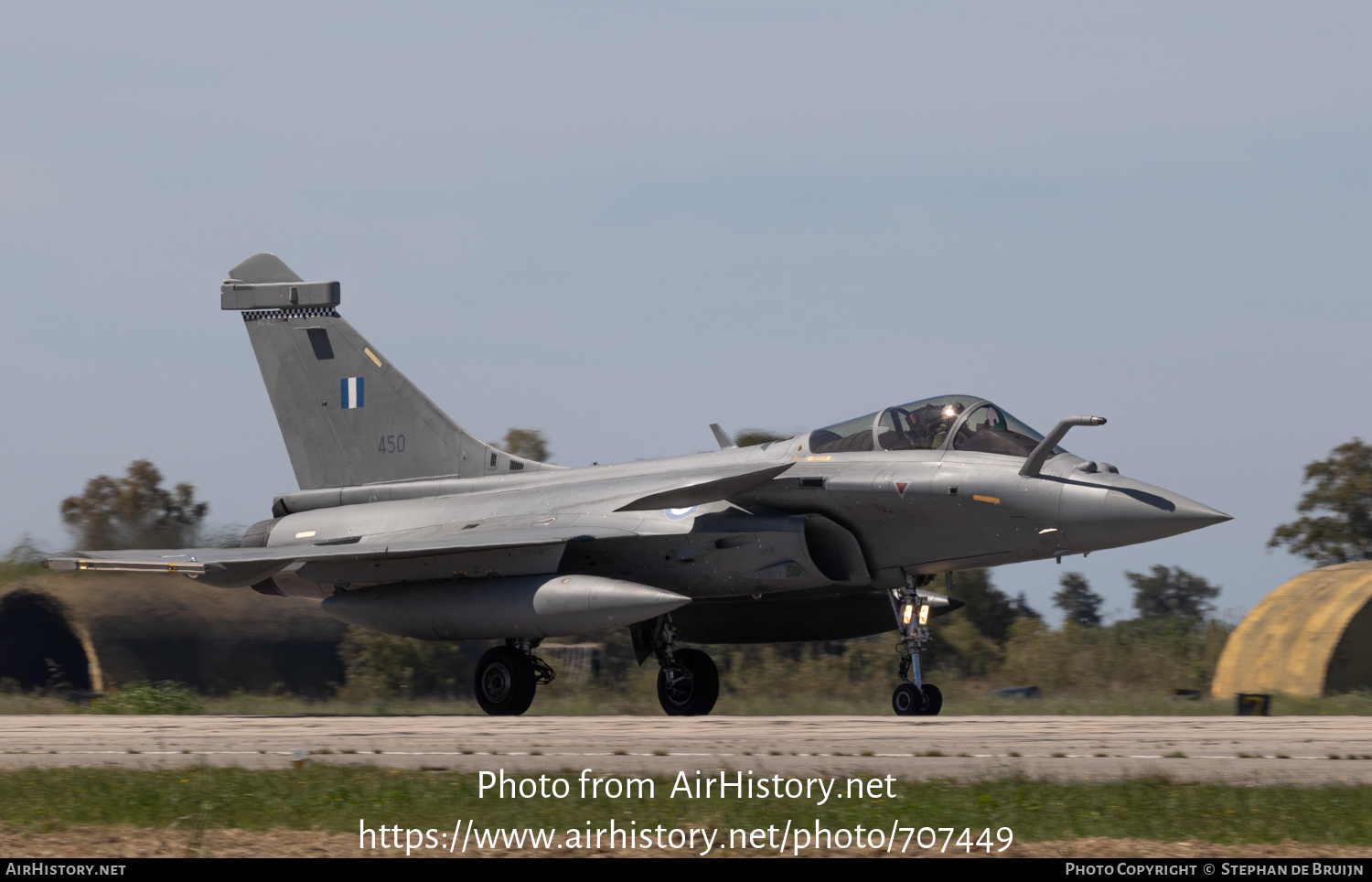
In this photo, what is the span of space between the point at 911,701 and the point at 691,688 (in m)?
2.94

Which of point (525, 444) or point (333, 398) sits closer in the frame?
point (333, 398)

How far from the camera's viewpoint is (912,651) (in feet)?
48.0

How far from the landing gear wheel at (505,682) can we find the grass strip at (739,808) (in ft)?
24.4

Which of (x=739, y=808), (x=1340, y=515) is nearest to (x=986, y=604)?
(x=1340, y=515)

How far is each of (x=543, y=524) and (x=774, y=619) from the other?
2.88 meters

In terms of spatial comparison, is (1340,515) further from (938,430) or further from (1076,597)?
(938,430)

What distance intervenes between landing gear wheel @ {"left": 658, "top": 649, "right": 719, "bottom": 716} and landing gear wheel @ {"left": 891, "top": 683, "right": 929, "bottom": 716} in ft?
8.49

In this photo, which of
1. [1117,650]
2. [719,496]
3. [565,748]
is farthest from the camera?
[1117,650]

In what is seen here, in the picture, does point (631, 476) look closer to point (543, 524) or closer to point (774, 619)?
point (543, 524)

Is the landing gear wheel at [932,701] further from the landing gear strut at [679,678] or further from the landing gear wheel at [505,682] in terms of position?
the landing gear wheel at [505,682]

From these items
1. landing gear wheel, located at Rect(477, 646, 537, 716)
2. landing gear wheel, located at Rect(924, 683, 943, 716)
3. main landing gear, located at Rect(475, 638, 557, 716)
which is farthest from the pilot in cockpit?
landing gear wheel, located at Rect(477, 646, 537, 716)

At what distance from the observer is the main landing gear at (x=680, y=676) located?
641 inches

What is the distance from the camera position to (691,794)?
7.99m
